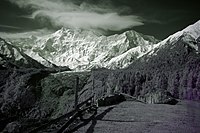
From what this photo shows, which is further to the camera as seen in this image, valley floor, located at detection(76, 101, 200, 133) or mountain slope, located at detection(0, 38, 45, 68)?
mountain slope, located at detection(0, 38, 45, 68)

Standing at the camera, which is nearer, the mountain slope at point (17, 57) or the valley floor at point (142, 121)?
the valley floor at point (142, 121)

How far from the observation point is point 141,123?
11.3 m

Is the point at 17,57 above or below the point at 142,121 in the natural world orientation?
above

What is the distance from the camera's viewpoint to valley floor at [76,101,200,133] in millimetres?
10188

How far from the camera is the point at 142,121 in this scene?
38.3 ft

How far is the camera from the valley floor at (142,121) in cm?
1019

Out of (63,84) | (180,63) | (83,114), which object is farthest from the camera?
(180,63)

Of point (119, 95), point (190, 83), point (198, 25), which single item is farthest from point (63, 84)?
point (198, 25)

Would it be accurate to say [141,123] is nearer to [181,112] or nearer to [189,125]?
[189,125]

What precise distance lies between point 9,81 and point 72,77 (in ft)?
72.3

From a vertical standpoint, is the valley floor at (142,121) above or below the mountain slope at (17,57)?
below

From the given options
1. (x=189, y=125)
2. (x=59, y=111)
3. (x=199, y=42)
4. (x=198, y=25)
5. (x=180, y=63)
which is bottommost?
(x=59, y=111)

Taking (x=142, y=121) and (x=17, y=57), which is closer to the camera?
(x=142, y=121)

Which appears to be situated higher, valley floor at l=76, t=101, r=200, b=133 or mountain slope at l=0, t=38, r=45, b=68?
mountain slope at l=0, t=38, r=45, b=68
